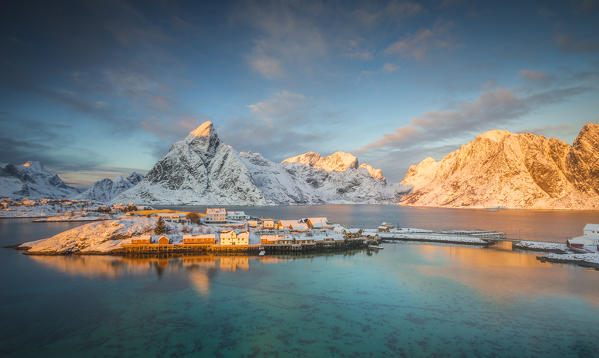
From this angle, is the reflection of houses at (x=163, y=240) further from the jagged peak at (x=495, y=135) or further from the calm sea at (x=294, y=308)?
the jagged peak at (x=495, y=135)

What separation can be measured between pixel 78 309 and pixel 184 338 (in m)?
10.6

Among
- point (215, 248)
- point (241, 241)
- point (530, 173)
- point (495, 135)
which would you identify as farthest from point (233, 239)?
point (495, 135)

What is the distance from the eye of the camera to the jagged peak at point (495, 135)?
180 m

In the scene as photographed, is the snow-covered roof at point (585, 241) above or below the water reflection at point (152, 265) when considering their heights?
above

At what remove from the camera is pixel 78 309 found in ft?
72.8

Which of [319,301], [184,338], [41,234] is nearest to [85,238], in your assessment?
[41,234]

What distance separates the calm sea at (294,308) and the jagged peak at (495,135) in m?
174

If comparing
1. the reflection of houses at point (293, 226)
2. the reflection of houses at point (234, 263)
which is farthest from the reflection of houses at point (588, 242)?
Result: the reflection of houses at point (234, 263)

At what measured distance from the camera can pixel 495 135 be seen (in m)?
186

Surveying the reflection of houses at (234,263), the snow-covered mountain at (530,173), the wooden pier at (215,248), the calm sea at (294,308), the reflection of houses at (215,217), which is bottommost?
the calm sea at (294,308)

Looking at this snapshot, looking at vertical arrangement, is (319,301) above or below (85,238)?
below

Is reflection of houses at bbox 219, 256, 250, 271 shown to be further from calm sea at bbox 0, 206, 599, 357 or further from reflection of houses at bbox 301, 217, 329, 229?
reflection of houses at bbox 301, 217, 329, 229

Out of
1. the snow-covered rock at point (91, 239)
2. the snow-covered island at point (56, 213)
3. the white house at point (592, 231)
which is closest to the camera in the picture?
the snow-covered rock at point (91, 239)

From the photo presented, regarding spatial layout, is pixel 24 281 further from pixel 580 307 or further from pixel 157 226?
pixel 580 307
